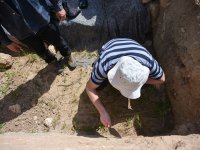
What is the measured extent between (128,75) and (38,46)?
106 cm

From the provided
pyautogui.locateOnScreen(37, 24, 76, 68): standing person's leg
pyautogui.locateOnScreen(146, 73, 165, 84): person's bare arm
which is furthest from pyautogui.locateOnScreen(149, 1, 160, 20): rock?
pyautogui.locateOnScreen(37, 24, 76, 68): standing person's leg

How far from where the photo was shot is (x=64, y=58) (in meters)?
3.72

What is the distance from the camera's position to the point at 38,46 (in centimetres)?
332

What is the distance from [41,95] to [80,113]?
450 mm

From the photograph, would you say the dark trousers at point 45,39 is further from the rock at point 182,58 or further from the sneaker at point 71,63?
the rock at point 182,58

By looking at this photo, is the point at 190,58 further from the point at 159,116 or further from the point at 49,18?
the point at 49,18

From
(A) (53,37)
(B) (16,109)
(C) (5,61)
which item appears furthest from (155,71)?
(C) (5,61)

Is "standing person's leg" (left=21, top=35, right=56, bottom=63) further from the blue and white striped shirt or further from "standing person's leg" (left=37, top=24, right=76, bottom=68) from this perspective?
the blue and white striped shirt

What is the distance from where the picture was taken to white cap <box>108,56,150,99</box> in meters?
2.62

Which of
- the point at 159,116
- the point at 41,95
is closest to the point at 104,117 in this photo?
the point at 159,116

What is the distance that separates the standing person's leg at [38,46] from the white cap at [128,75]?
2.81 feet

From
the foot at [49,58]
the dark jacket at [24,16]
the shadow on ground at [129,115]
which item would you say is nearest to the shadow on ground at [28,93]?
the foot at [49,58]

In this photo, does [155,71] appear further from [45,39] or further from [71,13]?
[71,13]

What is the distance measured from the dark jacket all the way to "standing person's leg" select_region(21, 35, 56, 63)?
5.4 inches
